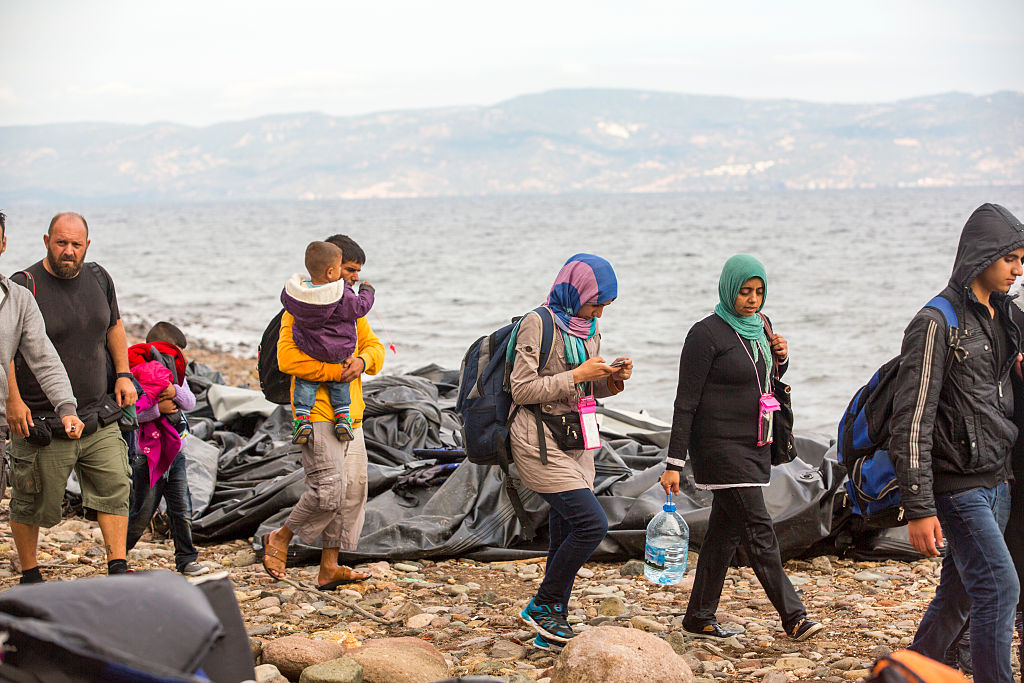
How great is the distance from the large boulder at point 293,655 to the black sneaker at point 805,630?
2.24 metres

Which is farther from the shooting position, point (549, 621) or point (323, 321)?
point (323, 321)

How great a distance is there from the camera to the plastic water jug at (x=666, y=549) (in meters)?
5.93

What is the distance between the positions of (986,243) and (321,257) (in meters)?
3.29

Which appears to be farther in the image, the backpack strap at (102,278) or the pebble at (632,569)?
the pebble at (632,569)

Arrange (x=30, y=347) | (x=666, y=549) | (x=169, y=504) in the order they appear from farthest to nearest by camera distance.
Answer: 1. (x=666, y=549)
2. (x=169, y=504)
3. (x=30, y=347)

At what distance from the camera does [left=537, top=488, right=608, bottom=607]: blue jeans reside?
4.54m

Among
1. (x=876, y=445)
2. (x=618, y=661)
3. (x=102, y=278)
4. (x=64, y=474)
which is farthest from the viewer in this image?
(x=102, y=278)

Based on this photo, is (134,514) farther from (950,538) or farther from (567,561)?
(950,538)

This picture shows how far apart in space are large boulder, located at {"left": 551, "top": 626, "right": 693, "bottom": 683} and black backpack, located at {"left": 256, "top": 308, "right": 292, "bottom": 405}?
2550 millimetres

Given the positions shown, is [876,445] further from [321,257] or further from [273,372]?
[273,372]

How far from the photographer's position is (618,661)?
3.64m

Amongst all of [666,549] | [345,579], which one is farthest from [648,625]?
[345,579]

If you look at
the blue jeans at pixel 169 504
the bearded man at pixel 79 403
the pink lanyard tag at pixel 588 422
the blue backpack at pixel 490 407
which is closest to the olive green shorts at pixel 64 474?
the bearded man at pixel 79 403

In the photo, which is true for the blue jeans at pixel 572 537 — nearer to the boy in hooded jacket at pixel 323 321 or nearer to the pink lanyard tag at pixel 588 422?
the pink lanyard tag at pixel 588 422
